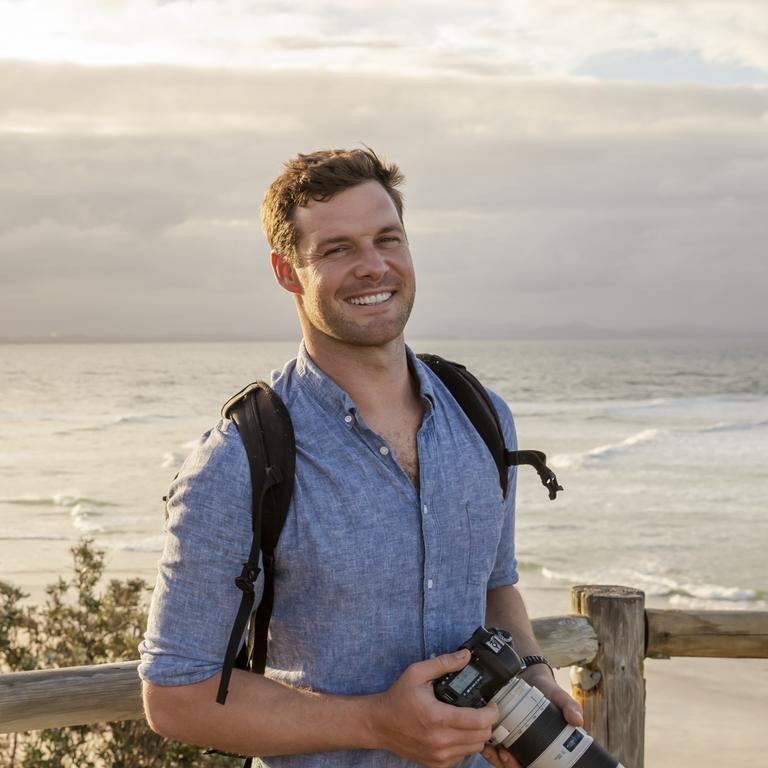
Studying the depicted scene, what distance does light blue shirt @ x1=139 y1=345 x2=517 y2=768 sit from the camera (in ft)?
6.34

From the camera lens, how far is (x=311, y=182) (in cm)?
218

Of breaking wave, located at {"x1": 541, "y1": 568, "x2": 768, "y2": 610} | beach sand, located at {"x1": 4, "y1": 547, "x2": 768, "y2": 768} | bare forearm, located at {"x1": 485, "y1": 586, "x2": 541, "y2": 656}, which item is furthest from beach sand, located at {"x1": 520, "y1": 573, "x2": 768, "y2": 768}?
bare forearm, located at {"x1": 485, "y1": 586, "x2": 541, "y2": 656}

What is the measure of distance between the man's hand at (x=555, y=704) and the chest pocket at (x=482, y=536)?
251 mm

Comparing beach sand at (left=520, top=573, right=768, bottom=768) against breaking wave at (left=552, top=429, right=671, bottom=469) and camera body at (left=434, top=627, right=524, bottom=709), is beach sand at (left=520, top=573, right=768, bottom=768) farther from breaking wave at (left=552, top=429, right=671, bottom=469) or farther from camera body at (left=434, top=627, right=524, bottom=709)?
breaking wave at (left=552, top=429, right=671, bottom=469)

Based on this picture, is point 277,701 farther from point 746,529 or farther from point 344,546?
point 746,529

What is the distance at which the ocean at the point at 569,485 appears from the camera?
1282cm

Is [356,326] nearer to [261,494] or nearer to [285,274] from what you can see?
[285,274]

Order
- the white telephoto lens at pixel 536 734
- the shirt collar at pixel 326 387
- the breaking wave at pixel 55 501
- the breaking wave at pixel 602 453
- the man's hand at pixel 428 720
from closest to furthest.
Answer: the man's hand at pixel 428 720
the white telephoto lens at pixel 536 734
the shirt collar at pixel 326 387
the breaking wave at pixel 55 501
the breaking wave at pixel 602 453

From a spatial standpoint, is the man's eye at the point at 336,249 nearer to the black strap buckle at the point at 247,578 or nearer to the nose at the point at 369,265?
the nose at the point at 369,265

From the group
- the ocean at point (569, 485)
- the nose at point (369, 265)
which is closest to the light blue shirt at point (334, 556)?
the nose at point (369, 265)

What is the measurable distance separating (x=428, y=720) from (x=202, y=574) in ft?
1.61

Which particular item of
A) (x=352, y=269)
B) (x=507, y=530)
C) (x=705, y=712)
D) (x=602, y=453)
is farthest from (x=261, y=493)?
(x=602, y=453)

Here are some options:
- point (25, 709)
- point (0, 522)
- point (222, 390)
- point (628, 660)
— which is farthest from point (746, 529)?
point (222, 390)

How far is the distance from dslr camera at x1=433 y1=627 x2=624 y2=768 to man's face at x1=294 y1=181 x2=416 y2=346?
2.20 feet
